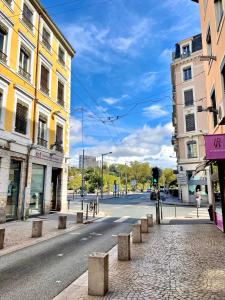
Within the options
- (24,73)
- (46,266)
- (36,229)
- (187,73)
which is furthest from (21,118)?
(187,73)

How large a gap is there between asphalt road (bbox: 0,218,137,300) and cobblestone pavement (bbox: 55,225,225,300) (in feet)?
1.56

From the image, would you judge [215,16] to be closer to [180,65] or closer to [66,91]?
[66,91]

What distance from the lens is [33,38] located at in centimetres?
1864

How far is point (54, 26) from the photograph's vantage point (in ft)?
70.6

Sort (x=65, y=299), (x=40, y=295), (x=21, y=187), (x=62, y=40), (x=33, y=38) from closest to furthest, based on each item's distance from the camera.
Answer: (x=65, y=299) < (x=40, y=295) < (x=21, y=187) < (x=33, y=38) < (x=62, y=40)

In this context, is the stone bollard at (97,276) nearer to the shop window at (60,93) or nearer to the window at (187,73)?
the shop window at (60,93)

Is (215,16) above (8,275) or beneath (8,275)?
above

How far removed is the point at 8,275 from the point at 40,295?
4.96 ft

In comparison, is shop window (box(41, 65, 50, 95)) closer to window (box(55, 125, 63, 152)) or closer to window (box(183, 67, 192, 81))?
window (box(55, 125, 63, 152))

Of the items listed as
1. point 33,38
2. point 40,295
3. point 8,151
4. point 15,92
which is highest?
point 33,38

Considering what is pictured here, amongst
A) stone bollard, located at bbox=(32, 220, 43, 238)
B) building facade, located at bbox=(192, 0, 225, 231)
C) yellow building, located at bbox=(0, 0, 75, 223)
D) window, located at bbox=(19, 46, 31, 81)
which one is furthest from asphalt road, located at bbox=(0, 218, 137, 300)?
window, located at bbox=(19, 46, 31, 81)

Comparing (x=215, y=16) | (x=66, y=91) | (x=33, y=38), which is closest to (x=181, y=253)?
(x=215, y=16)

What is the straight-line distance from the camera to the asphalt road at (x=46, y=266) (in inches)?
204

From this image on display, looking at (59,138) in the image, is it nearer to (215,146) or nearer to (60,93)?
(60,93)
